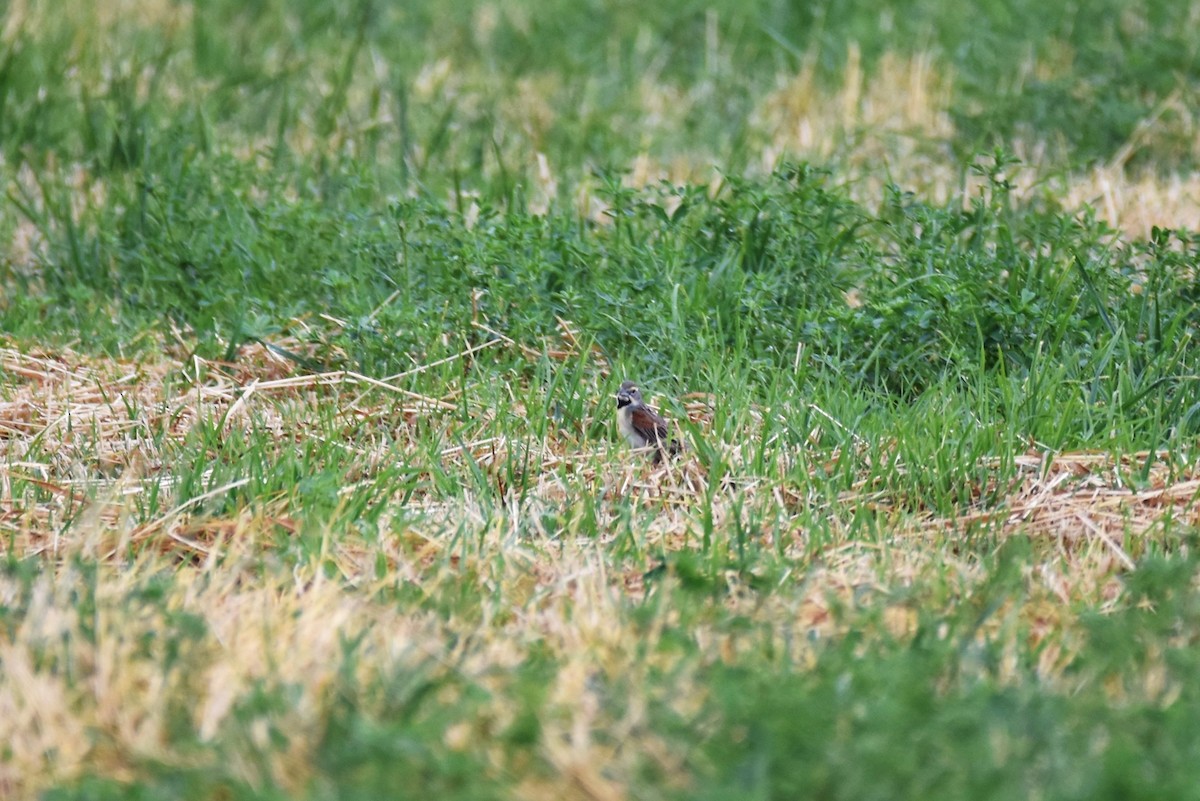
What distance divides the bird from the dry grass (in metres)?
0.08

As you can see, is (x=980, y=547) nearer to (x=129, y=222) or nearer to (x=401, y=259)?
(x=401, y=259)

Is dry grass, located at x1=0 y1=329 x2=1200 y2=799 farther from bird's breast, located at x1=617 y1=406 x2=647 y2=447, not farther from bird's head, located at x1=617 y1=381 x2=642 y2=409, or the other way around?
bird's head, located at x1=617 y1=381 x2=642 y2=409

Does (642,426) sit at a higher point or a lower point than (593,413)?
higher

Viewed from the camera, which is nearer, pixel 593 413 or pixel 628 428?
pixel 628 428

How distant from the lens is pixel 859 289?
607 centimetres

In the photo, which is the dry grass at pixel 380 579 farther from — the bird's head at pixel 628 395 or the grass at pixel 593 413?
the bird's head at pixel 628 395

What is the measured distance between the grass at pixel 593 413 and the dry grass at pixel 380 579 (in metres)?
0.02

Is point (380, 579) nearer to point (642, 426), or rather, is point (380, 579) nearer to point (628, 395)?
point (642, 426)

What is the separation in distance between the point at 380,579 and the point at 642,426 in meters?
1.19

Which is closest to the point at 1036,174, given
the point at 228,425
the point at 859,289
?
the point at 859,289

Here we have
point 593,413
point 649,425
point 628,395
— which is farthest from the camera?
point 593,413

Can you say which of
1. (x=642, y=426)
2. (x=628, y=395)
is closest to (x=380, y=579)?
(x=642, y=426)

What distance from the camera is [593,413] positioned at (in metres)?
5.27

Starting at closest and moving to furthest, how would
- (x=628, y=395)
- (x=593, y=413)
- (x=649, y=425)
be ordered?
1. (x=649, y=425)
2. (x=628, y=395)
3. (x=593, y=413)
